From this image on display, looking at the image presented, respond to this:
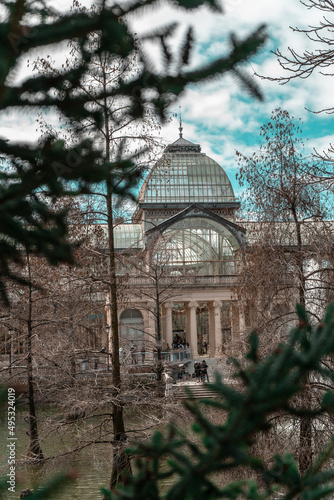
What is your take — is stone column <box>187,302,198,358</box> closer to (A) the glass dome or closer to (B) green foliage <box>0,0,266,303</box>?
(A) the glass dome

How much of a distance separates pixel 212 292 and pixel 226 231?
5016 millimetres

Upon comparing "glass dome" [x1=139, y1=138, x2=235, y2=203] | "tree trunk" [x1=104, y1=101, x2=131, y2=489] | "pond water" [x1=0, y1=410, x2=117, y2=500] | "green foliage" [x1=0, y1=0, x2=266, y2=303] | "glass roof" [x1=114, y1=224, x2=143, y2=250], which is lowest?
"pond water" [x1=0, y1=410, x2=117, y2=500]

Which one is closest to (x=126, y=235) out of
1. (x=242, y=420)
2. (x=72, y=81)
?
(x=72, y=81)

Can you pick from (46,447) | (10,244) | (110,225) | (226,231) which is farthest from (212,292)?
(10,244)

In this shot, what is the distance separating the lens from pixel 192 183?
46.9m

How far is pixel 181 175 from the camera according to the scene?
155 feet

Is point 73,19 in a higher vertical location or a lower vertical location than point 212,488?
higher

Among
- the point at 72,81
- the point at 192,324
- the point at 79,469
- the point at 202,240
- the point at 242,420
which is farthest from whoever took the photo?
the point at 192,324

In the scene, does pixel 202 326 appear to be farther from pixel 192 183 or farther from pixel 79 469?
pixel 79 469

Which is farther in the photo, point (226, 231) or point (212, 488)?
point (226, 231)

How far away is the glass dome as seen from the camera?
149ft

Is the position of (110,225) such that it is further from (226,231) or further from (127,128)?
(226,231)

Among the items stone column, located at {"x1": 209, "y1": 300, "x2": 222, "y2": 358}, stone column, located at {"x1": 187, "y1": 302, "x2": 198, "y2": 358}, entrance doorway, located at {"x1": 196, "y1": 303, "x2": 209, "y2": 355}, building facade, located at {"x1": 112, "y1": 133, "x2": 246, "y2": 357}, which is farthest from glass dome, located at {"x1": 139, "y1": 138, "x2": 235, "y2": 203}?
entrance doorway, located at {"x1": 196, "y1": 303, "x2": 209, "y2": 355}

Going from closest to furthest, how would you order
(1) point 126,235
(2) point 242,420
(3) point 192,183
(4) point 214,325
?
(2) point 242,420 < (4) point 214,325 < (1) point 126,235 < (3) point 192,183
